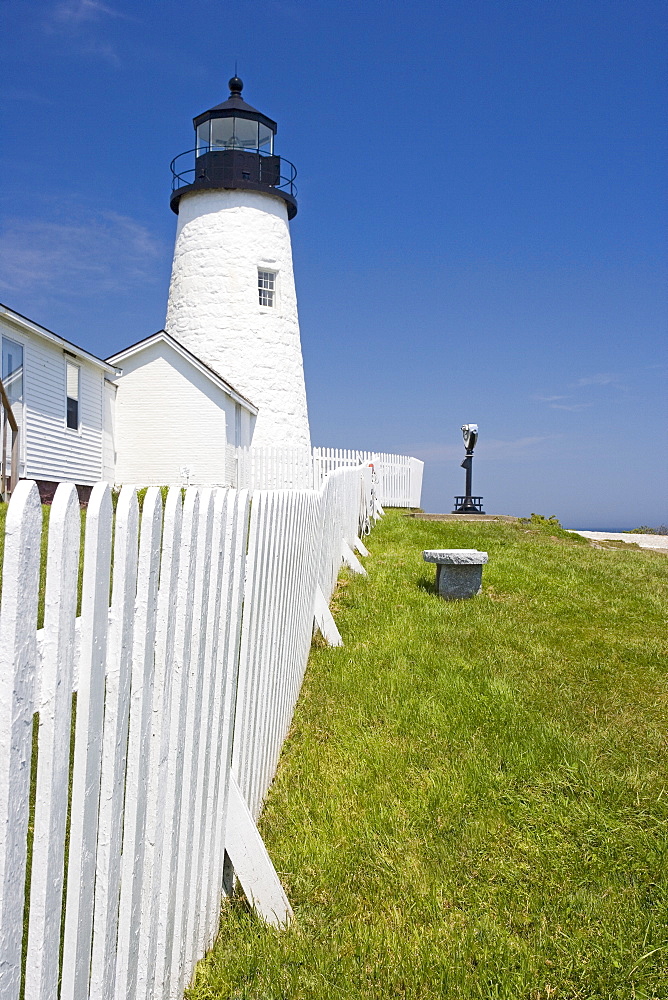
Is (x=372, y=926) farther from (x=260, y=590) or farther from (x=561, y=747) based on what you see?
(x=561, y=747)

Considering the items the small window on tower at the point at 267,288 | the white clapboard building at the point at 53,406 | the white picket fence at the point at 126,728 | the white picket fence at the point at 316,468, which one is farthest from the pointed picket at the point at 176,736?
the small window on tower at the point at 267,288

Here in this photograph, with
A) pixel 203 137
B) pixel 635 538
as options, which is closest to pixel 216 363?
pixel 203 137

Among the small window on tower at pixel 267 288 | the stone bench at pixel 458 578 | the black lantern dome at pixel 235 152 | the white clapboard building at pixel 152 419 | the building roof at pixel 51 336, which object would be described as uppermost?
the black lantern dome at pixel 235 152

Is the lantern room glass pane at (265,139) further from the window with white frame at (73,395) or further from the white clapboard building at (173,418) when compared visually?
the window with white frame at (73,395)

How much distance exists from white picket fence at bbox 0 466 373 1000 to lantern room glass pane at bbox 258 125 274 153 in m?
23.5

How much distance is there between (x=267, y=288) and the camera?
23.5 metres

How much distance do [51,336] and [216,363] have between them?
19.4 feet

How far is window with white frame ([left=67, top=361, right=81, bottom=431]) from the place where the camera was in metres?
19.2

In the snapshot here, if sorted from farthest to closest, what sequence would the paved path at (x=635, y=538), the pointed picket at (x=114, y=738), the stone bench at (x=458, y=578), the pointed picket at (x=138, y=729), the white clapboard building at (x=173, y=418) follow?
the white clapboard building at (x=173, y=418) < the paved path at (x=635, y=538) < the stone bench at (x=458, y=578) < the pointed picket at (x=138, y=729) < the pointed picket at (x=114, y=738)

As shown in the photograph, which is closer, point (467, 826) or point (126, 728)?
point (126, 728)

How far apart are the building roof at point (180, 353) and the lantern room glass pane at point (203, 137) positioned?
21.9ft

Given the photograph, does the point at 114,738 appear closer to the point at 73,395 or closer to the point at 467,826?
the point at 467,826

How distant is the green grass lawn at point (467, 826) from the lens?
2.75 meters

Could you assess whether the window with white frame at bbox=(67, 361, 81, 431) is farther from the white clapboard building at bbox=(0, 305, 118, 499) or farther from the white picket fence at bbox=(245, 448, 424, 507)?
the white picket fence at bbox=(245, 448, 424, 507)
